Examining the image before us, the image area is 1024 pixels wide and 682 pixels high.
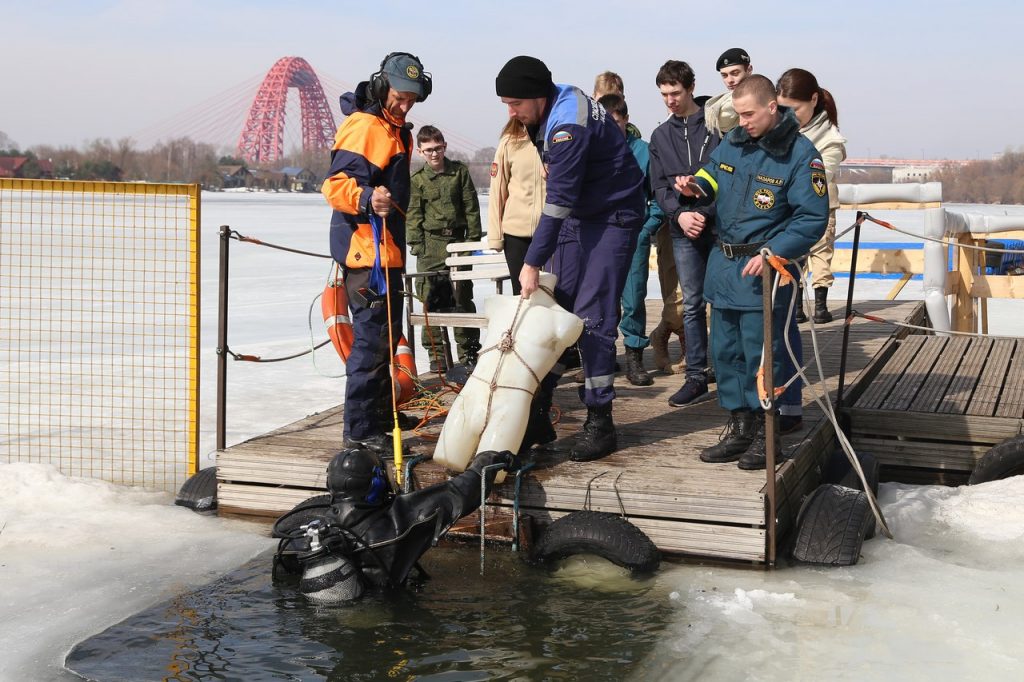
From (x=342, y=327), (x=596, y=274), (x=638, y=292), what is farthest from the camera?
(x=638, y=292)

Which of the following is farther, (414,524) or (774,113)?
(774,113)

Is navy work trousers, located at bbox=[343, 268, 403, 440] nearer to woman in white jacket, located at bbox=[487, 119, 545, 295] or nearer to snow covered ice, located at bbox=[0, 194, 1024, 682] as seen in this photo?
snow covered ice, located at bbox=[0, 194, 1024, 682]

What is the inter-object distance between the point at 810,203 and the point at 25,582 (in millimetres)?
3367

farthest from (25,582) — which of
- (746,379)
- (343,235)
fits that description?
(746,379)

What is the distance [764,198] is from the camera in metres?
4.50

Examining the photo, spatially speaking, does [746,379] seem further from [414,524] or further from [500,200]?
[500,200]

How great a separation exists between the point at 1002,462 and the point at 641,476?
1999 mm

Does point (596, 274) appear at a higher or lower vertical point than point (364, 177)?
lower

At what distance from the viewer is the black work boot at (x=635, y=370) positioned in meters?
6.52

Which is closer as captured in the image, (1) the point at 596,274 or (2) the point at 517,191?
(1) the point at 596,274

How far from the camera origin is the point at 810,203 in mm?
4383

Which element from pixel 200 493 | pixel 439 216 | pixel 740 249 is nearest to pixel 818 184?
pixel 740 249

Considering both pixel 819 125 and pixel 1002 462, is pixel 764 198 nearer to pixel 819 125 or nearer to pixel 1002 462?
pixel 1002 462

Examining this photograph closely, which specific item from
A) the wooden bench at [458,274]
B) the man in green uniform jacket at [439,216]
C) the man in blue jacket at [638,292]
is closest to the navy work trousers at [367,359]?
the wooden bench at [458,274]
